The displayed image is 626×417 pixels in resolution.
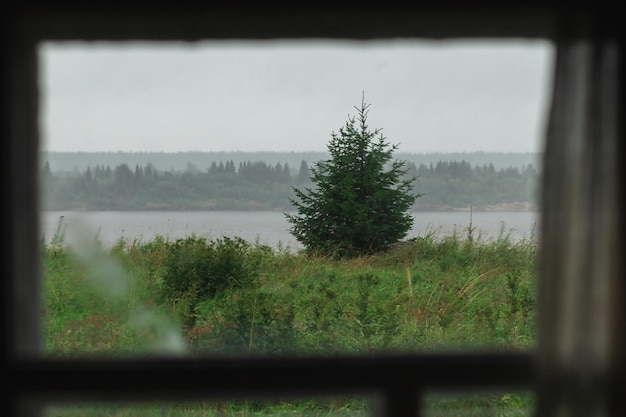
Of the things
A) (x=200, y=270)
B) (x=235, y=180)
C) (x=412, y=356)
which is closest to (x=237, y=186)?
(x=235, y=180)

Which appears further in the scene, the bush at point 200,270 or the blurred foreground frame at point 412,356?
the bush at point 200,270

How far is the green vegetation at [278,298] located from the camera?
385 centimetres

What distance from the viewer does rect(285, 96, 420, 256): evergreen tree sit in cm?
416

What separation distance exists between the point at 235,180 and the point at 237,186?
4cm

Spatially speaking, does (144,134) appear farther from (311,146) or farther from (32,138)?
(32,138)

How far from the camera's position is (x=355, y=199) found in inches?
167

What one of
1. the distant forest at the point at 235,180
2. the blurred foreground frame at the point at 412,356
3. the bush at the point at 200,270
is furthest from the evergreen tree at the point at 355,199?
the blurred foreground frame at the point at 412,356

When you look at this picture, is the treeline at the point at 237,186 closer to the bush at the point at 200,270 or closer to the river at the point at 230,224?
the river at the point at 230,224

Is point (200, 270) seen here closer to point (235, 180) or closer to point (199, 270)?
point (199, 270)

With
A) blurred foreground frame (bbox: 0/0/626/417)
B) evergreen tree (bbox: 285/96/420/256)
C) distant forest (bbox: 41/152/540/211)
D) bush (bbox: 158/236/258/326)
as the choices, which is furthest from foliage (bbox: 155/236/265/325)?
blurred foreground frame (bbox: 0/0/626/417)

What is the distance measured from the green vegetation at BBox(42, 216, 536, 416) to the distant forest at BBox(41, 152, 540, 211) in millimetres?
243

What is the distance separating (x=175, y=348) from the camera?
3854mm

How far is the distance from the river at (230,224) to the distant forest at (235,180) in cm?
5

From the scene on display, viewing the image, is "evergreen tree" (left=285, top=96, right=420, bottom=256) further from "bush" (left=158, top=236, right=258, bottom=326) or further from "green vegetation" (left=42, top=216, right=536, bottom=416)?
"bush" (left=158, top=236, right=258, bottom=326)
